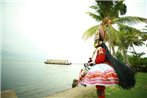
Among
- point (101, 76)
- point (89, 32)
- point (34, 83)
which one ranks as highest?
point (89, 32)

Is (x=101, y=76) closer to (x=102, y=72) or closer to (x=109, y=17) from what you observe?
(x=102, y=72)

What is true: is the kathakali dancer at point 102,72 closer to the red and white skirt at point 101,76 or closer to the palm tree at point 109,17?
the red and white skirt at point 101,76

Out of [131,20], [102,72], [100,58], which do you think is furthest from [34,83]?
[102,72]

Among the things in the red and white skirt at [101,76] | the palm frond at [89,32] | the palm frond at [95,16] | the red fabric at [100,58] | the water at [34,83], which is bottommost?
the water at [34,83]

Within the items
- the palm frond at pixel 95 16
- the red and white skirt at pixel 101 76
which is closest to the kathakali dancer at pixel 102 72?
the red and white skirt at pixel 101 76

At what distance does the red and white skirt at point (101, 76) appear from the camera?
4.20m

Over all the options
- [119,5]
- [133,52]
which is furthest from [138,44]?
[119,5]

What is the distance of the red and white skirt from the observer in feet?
13.8

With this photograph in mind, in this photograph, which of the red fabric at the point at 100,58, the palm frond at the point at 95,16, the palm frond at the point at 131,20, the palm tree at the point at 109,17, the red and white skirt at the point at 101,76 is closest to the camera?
the red and white skirt at the point at 101,76

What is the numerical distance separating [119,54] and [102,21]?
14555 millimetres

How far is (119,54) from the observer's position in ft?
104

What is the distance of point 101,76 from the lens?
4254 millimetres

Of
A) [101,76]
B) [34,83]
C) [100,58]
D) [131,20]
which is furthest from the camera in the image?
[34,83]

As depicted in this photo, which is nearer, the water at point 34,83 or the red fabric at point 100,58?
the red fabric at point 100,58
